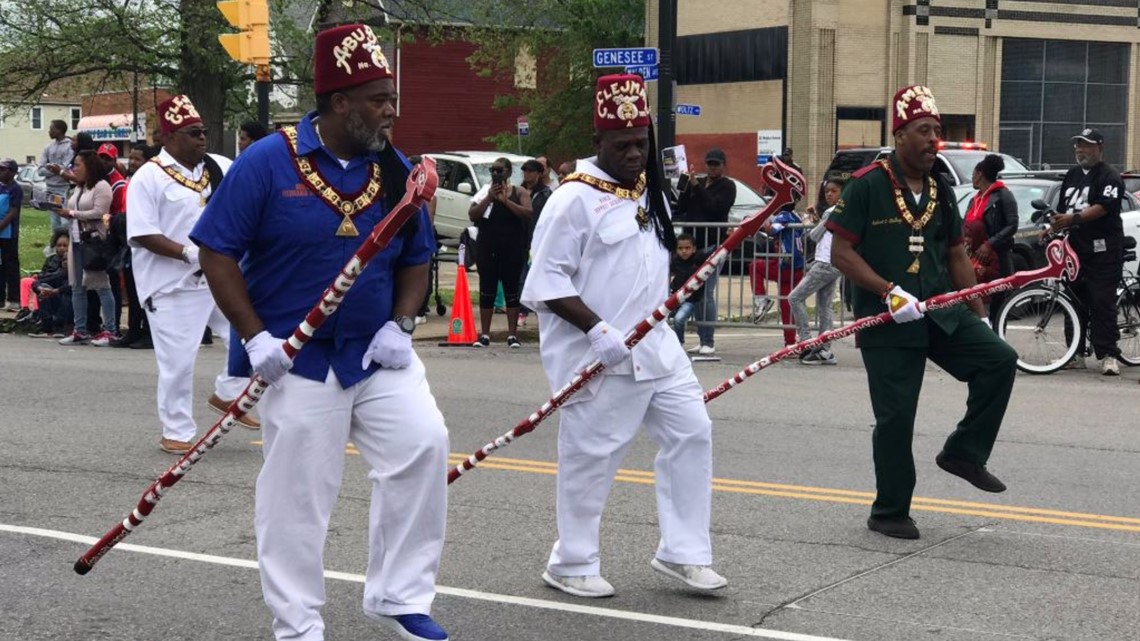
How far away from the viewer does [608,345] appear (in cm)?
600

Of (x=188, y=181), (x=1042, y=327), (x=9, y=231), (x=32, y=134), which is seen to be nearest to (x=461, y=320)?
(x=1042, y=327)

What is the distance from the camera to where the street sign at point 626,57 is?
1689 centimetres

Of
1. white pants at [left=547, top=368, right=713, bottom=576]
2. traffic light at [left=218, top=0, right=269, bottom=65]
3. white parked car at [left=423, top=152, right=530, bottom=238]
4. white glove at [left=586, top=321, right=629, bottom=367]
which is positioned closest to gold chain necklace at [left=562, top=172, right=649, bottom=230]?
white glove at [left=586, top=321, right=629, bottom=367]

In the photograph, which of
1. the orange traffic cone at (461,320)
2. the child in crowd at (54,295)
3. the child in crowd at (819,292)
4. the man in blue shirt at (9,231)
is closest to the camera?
the child in crowd at (819,292)

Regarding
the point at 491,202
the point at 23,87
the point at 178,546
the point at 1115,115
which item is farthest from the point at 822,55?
the point at 178,546

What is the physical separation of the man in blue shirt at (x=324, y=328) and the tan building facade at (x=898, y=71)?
35.4 meters

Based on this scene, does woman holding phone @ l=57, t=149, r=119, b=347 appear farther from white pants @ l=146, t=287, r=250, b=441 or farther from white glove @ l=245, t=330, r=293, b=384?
white glove @ l=245, t=330, r=293, b=384

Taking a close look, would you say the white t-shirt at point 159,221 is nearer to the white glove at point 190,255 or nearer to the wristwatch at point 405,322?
the white glove at point 190,255

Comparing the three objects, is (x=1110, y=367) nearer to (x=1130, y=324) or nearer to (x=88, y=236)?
(x=1130, y=324)

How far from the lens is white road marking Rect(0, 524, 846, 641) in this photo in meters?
5.73

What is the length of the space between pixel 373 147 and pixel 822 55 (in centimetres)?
3565

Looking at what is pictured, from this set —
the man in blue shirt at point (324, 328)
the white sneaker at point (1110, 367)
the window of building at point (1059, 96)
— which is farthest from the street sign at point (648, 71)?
the window of building at point (1059, 96)

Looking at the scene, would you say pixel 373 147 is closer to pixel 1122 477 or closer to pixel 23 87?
pixel 1122 477

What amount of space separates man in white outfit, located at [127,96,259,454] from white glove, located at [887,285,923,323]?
164 inches
